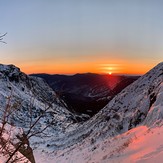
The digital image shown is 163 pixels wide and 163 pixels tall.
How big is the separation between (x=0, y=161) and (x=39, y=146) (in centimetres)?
2897

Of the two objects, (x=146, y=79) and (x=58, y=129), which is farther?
(x=58, y=129)

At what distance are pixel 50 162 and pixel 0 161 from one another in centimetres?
1931

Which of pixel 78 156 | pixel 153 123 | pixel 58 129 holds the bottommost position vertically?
pixel 58 129

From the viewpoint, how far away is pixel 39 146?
37.8 metres

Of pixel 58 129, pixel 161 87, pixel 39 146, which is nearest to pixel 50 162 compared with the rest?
pixel 39 146

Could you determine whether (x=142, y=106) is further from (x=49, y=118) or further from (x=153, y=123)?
(x=49, y=118)

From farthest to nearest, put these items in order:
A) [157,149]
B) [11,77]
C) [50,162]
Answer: [11,77] → [50,162] → [157,149]

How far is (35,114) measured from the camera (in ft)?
200

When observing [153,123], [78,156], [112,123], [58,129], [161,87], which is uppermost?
[161,87]

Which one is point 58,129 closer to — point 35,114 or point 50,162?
point 35,114

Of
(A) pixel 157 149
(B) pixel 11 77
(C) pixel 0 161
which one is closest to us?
(C) pixel 0 161

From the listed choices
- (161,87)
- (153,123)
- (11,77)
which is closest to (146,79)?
(161,87)

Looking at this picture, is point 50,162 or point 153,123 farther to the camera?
point 50,162

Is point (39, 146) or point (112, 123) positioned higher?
point (112, 123)
